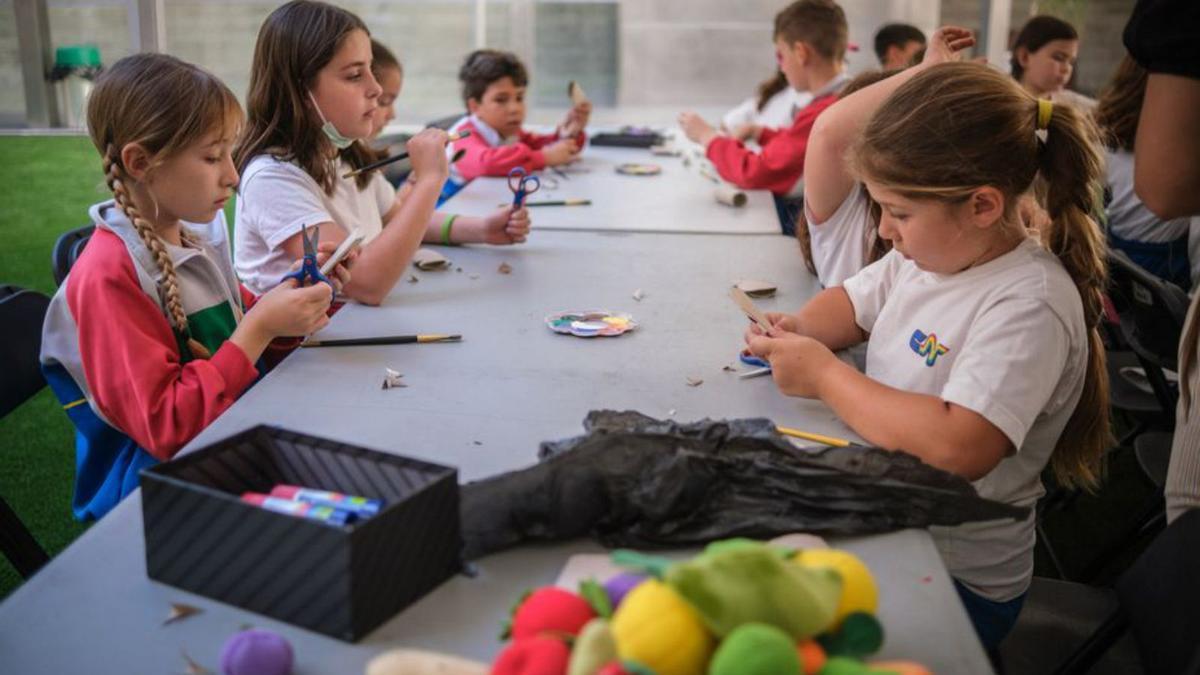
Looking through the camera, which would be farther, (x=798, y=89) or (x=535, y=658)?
(x=798, y=89)

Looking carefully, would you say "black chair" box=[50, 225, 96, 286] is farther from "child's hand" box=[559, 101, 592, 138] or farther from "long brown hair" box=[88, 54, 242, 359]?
"child's hand" box=[559, 101, 592, 138]

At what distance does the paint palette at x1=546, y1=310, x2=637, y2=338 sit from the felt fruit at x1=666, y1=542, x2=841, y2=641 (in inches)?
37.3

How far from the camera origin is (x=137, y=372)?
1371mm

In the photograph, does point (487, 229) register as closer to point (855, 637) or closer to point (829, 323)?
point (829, 323)

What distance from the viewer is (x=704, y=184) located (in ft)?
10.4

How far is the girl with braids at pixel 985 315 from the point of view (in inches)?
49.2

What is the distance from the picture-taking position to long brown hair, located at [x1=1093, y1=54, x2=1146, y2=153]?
2760 mm

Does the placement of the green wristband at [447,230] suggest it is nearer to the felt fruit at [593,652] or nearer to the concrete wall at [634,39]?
the felt fruit at [593,652]

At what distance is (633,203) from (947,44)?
1115 mm

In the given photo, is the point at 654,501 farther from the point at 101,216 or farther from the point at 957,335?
the point at 101,216

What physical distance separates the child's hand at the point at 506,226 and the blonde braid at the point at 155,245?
2.63 ft

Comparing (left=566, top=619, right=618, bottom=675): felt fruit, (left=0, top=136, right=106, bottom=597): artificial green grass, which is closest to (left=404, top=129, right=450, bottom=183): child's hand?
(left=0, top=136, right=106, bottom=597): artificial green grass

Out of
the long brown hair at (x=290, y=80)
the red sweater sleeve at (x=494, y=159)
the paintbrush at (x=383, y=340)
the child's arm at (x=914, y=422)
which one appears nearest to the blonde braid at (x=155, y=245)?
the paintbrush at (x=383, y=340)

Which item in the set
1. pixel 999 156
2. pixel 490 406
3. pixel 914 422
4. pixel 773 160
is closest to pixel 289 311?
pixel 490 406
